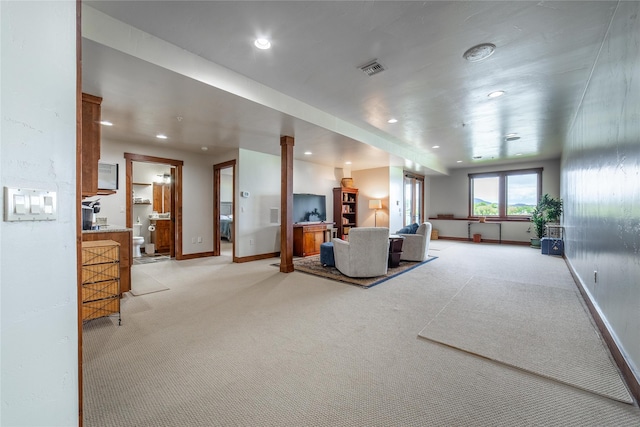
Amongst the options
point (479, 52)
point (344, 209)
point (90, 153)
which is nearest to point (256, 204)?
point (344, 209)

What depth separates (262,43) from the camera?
2.45m

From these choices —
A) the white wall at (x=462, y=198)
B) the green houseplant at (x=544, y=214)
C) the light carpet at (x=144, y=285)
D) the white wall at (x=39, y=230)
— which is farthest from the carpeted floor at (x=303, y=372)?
the white wall at (x=462, y=198)

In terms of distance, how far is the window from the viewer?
27.5 ft

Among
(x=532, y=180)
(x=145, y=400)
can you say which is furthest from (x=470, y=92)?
(x=532, y=180)

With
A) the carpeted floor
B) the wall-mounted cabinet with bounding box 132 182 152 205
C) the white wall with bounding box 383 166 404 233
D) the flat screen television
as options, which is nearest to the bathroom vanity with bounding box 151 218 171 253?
the wall-mounted cabinet with bounding box 132 182 152 205

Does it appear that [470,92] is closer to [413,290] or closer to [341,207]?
[413,290]

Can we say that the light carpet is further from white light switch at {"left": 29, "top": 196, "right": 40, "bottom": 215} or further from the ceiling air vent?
the ceiling air vent

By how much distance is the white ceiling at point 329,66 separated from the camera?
6.86ft

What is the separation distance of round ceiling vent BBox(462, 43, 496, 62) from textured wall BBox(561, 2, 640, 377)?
2.68 feet

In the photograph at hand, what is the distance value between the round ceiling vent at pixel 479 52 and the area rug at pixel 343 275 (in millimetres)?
2938

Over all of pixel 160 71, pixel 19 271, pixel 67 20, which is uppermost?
pixel 160 71

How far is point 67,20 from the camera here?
1032 millimetres

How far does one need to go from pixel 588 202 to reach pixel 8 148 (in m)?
4.65

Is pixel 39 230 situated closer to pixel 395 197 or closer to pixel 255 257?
pixel 255 257
